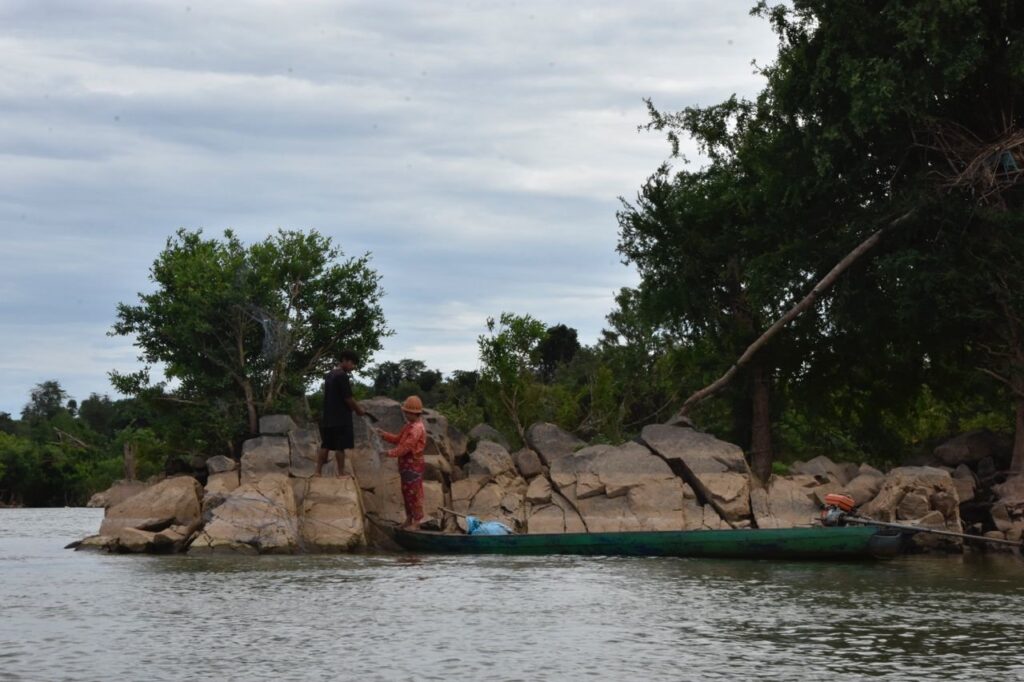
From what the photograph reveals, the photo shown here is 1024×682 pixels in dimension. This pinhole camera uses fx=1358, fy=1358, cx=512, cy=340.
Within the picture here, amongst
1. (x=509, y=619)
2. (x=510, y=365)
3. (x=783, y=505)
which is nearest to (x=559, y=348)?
(x=510, y=365)

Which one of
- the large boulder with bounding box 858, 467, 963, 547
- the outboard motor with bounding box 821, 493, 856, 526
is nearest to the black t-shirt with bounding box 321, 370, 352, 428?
the outboard motor with bounding box 821, 493, 856, 526

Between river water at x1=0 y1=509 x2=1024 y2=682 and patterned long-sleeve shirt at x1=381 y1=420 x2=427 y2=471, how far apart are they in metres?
2.25

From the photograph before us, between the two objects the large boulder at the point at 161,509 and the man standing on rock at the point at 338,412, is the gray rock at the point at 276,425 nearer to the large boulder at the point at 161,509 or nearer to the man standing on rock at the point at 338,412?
the large boulder at the point at 161,509

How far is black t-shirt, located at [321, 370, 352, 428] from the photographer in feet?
85.1

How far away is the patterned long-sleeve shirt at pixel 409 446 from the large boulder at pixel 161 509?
13.7 feet

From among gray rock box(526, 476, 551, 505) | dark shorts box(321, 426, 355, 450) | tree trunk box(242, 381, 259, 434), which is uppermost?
tree trunk box(242, 381, 259, 434)

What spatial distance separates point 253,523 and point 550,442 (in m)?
7.43

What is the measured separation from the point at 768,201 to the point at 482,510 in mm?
10468

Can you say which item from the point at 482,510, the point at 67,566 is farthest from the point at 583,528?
the point at 67,566

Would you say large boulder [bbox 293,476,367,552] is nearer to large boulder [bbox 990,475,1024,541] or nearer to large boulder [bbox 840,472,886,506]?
large boulder [bbox 840,472,886,506]

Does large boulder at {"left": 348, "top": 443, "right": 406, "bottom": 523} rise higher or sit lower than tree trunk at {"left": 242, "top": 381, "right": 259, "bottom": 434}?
lower

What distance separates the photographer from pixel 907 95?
2697cm

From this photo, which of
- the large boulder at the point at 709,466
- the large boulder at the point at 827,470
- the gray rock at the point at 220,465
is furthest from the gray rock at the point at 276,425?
the large boulder at the point at 827,470

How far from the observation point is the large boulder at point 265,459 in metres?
27.4
